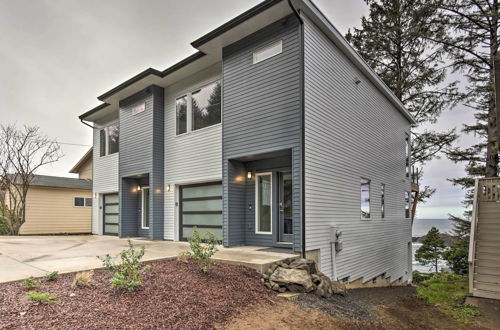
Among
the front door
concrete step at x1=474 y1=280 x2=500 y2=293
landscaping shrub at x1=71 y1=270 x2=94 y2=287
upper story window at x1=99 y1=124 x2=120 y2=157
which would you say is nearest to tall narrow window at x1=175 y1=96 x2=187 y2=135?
the front door

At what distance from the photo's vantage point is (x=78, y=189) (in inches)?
658

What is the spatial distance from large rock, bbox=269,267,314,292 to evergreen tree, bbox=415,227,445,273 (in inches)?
593

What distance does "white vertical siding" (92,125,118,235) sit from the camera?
516 inches

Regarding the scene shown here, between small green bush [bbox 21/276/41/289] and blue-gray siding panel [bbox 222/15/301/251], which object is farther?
blue-gray siding panel [bbox 222/15/301/251]

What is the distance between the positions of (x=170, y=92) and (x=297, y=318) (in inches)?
343

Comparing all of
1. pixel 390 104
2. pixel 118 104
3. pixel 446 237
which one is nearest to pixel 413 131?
pixel 390 104

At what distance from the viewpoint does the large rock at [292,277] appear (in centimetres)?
532

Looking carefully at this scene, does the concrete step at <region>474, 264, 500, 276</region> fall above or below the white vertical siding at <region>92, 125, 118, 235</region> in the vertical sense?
below

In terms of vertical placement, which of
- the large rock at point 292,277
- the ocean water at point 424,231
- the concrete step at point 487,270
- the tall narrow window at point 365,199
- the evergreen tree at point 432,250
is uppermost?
the tall narrow window at point 365,199

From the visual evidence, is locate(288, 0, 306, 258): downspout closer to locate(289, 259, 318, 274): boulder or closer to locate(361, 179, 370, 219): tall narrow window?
locate(289, 259, 318, 274): boulder

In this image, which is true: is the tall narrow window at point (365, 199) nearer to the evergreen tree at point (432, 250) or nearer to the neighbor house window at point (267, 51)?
the neighbor house window at point (267, 51)

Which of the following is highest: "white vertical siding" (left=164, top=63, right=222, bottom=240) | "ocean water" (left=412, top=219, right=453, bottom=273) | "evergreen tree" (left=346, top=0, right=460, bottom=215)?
"evergreen tree" (left=346, top=0, right=460, bottom=215)

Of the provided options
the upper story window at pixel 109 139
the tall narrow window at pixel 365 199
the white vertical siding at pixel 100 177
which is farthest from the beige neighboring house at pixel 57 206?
the tall narrow window at pixel 365 199

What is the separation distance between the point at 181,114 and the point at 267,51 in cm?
402
